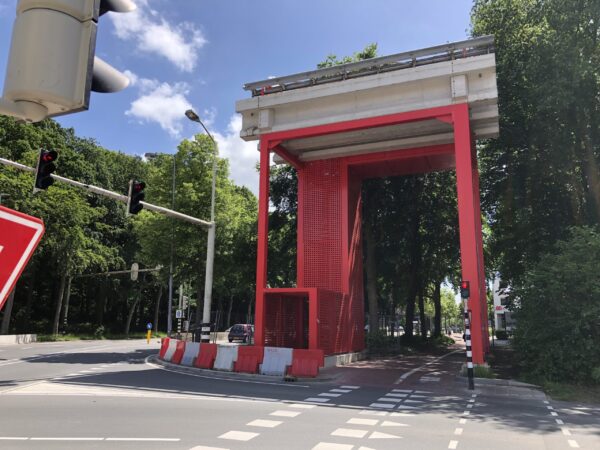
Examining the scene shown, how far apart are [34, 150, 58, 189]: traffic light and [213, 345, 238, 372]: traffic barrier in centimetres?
1061

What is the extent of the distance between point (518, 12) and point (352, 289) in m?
17.5

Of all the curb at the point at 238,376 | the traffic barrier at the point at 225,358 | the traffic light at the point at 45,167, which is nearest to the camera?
the traffic light at the point at 45,167

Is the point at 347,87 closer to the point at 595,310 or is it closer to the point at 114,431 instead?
the point at 595,310

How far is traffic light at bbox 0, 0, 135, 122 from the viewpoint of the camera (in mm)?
2094

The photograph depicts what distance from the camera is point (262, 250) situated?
2234cm

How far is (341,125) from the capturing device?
858 inches

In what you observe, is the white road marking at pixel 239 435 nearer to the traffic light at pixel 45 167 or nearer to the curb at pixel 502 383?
the traffic light at pixel 45 167

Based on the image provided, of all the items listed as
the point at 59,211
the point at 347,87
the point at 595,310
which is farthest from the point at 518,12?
the point at 59,211

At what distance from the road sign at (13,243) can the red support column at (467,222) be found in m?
17.5

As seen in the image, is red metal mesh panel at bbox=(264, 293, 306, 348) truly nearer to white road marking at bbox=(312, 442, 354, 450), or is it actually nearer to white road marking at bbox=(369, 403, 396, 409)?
white road marking at bbox=(369, 403, 396, 409)

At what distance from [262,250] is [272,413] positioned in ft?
40.8

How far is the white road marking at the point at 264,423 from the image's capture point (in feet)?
29.4

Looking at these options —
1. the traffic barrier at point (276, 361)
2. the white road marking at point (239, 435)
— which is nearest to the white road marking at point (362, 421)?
the white road marking at point (239, 435)

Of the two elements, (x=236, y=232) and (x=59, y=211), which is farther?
(x=59, y=211)
